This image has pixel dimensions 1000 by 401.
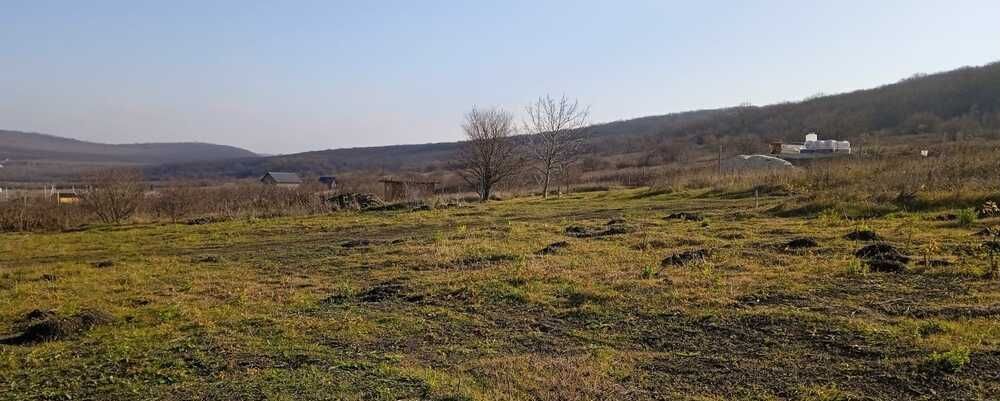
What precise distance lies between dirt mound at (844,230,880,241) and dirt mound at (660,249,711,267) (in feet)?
7.59

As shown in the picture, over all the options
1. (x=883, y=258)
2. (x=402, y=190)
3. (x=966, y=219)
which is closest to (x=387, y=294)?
(x=883, y=258)

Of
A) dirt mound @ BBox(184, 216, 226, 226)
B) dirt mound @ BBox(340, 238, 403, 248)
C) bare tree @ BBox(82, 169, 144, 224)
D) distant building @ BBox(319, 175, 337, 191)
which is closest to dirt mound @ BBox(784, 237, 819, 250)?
dirt mound @ BBox(340, 238, 403, 248)

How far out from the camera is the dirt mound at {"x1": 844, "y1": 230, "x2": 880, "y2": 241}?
29.9 ft

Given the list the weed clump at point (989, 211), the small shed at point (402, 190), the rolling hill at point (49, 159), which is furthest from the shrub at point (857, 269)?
the rolling hill at point (49, 159)

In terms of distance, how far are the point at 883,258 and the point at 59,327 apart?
819 centimetres

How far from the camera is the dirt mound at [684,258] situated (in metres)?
7.96

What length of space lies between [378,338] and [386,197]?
26664mm

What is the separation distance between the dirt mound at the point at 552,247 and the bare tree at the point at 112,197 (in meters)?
18.0

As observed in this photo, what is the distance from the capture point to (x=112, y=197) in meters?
23.1

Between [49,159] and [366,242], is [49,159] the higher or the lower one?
the higher one

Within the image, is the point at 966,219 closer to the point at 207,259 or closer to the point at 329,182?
the point at 207,259

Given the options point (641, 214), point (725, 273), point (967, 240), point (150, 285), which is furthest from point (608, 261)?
point (641, 214)

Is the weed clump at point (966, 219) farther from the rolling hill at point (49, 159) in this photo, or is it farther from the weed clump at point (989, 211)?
the rolling hill at point (49, 159)

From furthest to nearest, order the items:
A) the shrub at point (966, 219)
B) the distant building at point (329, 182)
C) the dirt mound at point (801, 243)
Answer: the distant building at point (329, 182), the shrub at point (966, 219), the dirt mound at point (801, 243)
